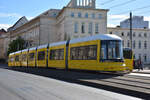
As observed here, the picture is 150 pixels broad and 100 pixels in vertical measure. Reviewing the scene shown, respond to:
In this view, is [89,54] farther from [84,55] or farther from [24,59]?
[24,59]

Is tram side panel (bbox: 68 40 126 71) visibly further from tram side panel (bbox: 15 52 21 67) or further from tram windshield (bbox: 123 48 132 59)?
tram side panel (bbox: 15 52 21 67)

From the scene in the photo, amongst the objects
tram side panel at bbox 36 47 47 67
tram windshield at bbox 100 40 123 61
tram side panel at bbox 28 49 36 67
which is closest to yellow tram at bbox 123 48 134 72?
tram windshield at bbox 100 40 123 61

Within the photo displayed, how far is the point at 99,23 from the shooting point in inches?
2768

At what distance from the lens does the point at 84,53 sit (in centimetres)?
2211

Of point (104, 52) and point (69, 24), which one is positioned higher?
point (69, 24)

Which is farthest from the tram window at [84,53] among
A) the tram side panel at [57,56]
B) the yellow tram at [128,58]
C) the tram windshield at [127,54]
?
the tram windshield at [127,54]

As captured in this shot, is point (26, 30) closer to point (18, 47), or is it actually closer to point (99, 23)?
point (18, 47)

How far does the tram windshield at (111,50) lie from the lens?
1947 cm

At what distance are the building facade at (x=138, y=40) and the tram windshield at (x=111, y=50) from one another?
60.7 metres

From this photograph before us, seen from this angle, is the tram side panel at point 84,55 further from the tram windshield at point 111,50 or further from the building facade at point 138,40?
the building facade at point 138,40

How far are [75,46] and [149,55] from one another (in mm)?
64572

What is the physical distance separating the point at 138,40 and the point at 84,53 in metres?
63.4

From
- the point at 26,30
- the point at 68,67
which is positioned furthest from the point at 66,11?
the point at 68,67

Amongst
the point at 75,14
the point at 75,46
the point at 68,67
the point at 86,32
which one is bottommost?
the point at 68,67
